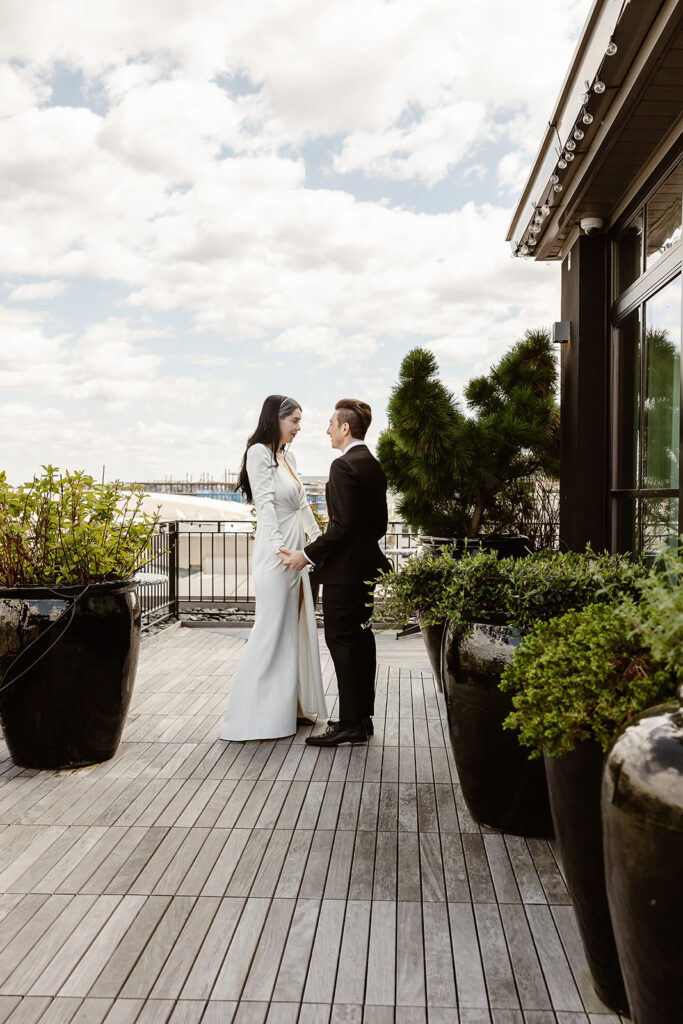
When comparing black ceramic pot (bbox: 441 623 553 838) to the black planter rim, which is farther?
the black planter rim

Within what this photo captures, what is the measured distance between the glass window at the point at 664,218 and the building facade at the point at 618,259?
0.04 feet

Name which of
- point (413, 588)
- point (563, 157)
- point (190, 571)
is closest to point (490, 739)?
point (413, 588)

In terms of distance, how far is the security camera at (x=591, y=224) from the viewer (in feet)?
17.4

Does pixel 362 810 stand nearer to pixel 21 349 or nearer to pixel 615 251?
pixel 615 251

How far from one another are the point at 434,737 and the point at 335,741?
56 cm

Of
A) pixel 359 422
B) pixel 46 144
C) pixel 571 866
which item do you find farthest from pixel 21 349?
pixel 571 866

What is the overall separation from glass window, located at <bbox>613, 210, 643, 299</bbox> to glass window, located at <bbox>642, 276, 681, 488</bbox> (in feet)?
1.42

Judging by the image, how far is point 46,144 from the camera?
32.7ft

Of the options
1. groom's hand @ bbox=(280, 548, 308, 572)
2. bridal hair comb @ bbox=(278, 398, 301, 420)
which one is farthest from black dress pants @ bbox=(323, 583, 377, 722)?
bridal hair comb @ bbox=(278, 398, 301, 420)

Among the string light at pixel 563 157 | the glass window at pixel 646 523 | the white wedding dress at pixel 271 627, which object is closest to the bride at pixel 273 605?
the white wedding dress at pixel 271 627

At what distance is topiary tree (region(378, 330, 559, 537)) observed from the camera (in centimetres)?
550

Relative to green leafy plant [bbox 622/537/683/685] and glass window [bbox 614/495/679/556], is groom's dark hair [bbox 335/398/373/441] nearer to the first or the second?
glass window [bbox 614/495/679/556]

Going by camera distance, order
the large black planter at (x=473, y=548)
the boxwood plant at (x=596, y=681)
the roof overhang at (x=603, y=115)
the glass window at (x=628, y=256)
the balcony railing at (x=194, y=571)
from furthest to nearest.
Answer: the balcony railing at (x=194, y=571), the glass window at (x=628, y=256), the large black planter at (x=473, y=548), the roof overhang at (x=603, y=115), the boxwood plant at (x=596, y=681)

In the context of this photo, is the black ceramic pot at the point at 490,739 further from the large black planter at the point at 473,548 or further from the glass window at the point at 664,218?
the glass window at the point at 664,218
